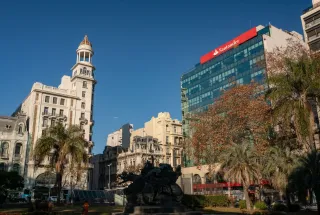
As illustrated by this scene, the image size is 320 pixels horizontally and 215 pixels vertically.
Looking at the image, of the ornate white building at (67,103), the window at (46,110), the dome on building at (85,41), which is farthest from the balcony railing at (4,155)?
the dome on building at (85,41)

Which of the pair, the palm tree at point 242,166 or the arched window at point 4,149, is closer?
the palm tree at point 242,166

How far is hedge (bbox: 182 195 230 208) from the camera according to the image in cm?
3555

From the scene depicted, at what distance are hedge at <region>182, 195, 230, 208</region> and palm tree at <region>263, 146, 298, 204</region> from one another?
713 cm

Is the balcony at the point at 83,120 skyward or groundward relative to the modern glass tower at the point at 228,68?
groundward

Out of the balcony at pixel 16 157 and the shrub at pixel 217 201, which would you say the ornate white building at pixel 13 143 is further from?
the shrub at pixel 217 201

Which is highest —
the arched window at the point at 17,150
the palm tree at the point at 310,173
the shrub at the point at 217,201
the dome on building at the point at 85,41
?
the dome on building at the point at 85,41

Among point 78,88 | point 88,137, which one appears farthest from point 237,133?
point 78,88

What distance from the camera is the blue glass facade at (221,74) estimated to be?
66.9 m

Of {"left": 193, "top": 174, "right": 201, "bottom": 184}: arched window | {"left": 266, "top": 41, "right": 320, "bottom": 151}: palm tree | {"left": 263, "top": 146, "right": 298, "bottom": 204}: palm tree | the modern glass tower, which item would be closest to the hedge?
{"left": 263, "top": 146, "right": 298, "bottom": 204}: palm tree

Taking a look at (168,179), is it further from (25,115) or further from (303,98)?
(25,115)

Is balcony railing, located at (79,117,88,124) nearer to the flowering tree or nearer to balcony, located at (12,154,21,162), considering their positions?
balcony, located at (12,154,21,162)

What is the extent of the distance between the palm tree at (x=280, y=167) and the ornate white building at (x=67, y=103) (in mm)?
45482

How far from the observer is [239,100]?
151ft

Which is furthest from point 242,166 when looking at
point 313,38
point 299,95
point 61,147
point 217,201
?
point 313,38
